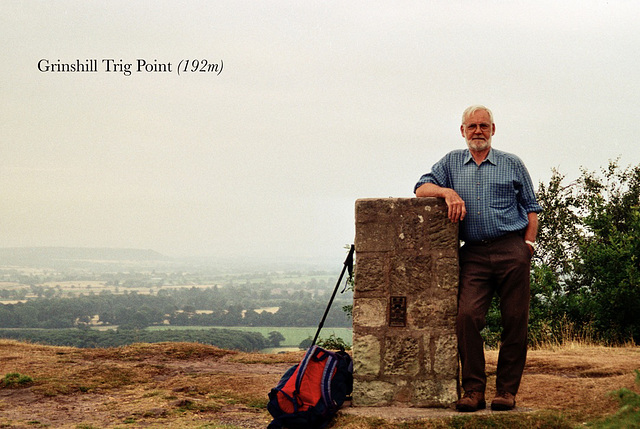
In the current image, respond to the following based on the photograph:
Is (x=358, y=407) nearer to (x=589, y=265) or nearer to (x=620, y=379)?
(x=620, y=379)

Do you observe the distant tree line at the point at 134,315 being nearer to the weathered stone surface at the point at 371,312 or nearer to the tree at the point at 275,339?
the tree at the point at 275,339

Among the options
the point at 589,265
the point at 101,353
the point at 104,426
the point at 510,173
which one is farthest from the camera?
the point at 589,265

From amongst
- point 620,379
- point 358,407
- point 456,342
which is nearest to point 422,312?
point 456,342

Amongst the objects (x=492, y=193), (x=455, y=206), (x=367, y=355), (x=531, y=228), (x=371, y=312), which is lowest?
(x=367, y=355)

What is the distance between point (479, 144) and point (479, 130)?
12 cm

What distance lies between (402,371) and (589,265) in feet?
25.9

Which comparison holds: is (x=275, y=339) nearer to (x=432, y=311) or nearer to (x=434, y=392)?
(x=434, y=392)

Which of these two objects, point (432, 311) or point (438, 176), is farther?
point (438, 176)

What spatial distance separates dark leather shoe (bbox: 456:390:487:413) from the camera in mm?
4777

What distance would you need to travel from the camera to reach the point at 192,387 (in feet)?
23.4

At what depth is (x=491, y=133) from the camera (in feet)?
16.4

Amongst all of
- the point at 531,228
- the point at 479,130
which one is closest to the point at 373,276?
the point at 531,228

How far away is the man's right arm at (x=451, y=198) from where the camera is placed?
483 centimetres

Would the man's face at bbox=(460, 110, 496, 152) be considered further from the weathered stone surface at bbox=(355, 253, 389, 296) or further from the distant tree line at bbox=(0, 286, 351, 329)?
the distant tree line at bbox=(0, 286, 351, 329)
